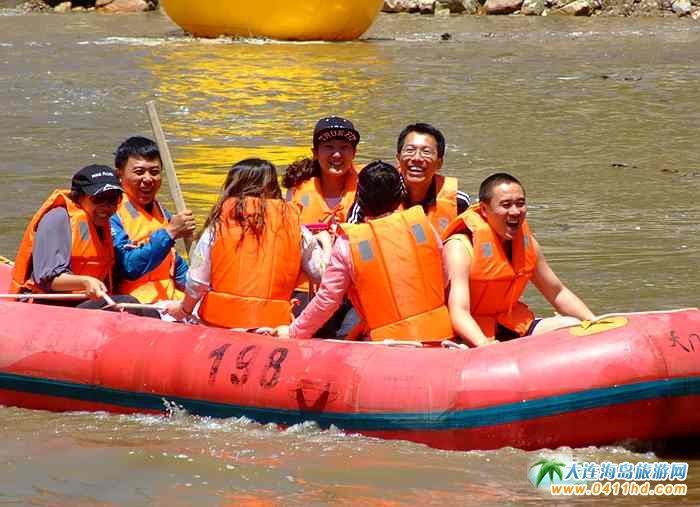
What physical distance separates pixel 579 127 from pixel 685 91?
8.13 ft

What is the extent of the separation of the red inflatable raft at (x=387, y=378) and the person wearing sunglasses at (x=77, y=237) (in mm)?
146

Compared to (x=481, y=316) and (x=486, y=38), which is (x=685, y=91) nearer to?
(x=486, y=38)

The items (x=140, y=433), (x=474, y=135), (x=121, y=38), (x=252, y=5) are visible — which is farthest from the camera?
(x=121, y=38)

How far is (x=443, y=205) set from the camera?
646cm

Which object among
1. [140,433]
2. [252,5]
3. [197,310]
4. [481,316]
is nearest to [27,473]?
[140,433]

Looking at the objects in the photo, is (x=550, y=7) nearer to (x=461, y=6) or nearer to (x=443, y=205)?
(x=461, y=6)

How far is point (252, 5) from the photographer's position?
19.5 m

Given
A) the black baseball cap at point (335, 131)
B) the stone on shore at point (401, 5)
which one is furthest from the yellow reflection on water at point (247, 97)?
the stone on shore at point (401, 5)

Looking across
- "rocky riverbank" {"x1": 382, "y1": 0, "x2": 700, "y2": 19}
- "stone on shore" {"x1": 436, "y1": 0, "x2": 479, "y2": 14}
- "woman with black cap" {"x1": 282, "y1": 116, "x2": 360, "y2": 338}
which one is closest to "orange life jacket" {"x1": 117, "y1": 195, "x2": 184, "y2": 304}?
"woman with black cap" {"x1": 282, "y1": 116, "x2": 360, "y2": 338}

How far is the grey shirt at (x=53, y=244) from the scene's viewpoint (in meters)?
6.20

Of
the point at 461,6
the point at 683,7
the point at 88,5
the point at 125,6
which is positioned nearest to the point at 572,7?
the point at 683,7

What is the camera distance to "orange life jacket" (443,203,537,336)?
578 centimetres

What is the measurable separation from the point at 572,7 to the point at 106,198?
1905cm

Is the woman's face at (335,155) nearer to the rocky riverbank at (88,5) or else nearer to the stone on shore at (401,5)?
the stone on shore at (401,5)
